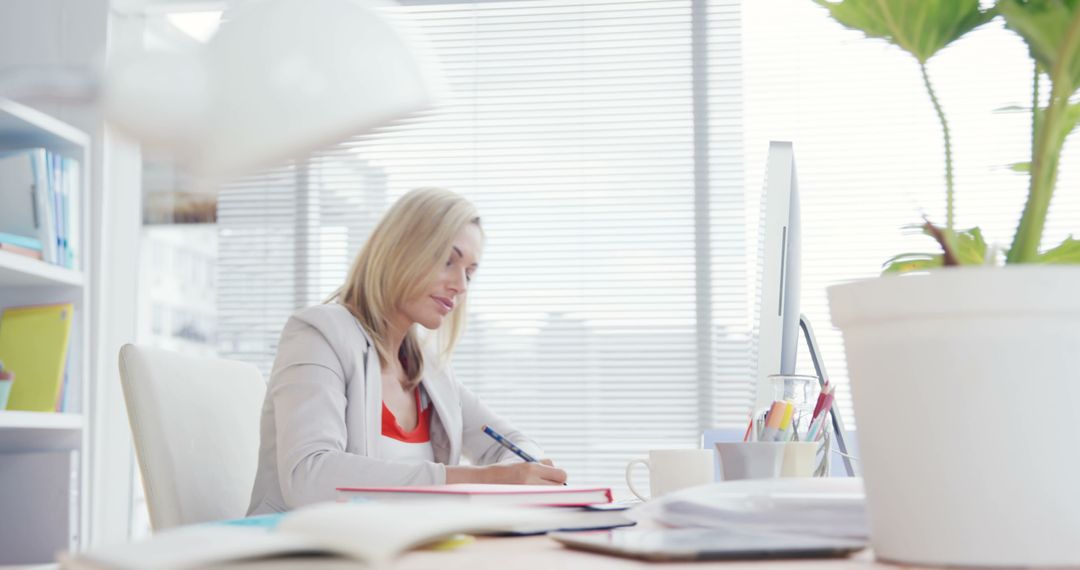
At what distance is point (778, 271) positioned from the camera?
48.4 inches

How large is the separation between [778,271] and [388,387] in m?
1.06

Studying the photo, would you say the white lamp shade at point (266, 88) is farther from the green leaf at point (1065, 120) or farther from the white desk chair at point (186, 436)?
the white desk chair at point (186, 436)

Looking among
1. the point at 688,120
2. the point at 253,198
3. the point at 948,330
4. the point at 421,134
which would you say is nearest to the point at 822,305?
the point at 688,120

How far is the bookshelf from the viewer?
2682 mm

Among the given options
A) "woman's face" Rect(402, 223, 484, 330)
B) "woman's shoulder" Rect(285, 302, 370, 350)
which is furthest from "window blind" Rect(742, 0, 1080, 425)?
"woman's shoulder" Rect(285, 302, 370, 350)

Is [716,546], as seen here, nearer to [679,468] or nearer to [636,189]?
[679,468]

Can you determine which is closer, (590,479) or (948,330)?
(948,330)

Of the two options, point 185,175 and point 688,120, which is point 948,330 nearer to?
point 185,175

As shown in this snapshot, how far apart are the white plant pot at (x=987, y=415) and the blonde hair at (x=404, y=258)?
1.61 metres

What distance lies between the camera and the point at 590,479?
327 cm

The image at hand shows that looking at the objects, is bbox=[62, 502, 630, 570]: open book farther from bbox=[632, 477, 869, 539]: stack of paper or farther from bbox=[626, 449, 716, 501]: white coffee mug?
bbox=[626, 449, 716, 501]: white coffee mug

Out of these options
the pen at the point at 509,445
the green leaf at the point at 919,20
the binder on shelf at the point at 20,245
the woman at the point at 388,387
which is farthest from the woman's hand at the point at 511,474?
the binder on shelf at the point at 20,245

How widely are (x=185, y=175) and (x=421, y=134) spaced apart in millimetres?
2935

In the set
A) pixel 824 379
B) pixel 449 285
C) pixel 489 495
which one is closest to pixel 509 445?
pixel 449 285
